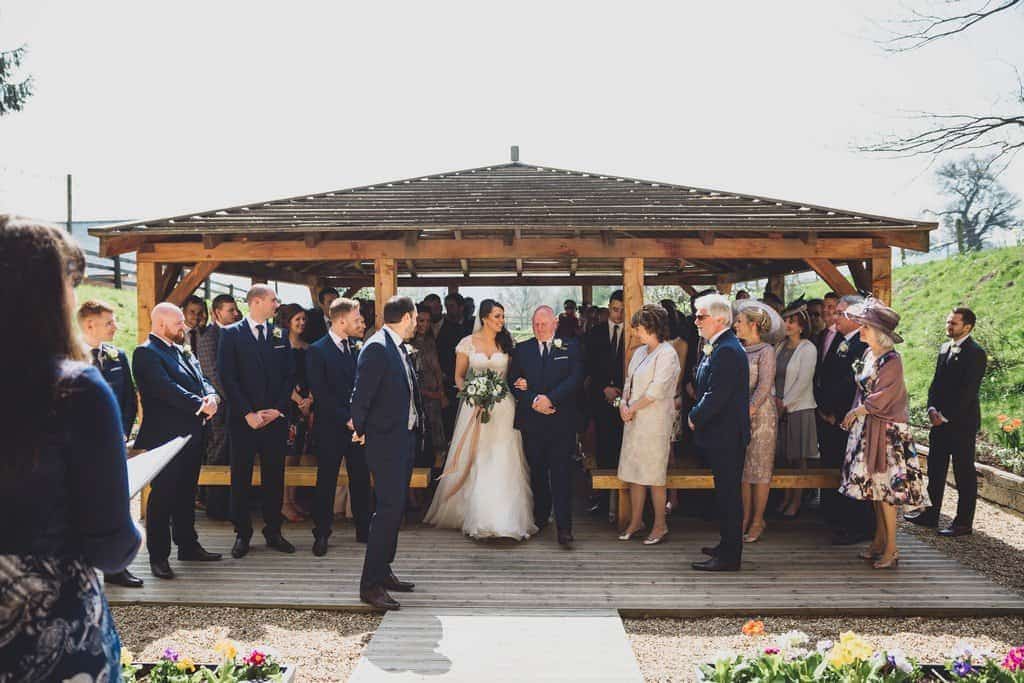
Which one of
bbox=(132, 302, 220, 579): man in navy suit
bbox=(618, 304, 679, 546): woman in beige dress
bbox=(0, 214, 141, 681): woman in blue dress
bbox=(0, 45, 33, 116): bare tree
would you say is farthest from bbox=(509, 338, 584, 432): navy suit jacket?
bbox=(0, 45, 33, 116): bare tree

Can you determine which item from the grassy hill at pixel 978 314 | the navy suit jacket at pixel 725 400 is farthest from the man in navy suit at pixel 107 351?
the grassy hill at pixel 978 314

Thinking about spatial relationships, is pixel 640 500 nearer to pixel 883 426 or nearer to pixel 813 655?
pixel 883 426

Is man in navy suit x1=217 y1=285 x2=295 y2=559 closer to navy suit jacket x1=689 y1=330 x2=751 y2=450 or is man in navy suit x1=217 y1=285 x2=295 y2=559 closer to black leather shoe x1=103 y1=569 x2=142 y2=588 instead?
black leather shoe x1=103 y1=569 x2=142 y2=588

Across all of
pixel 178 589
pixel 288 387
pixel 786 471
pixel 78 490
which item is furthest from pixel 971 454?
pixel 78 490

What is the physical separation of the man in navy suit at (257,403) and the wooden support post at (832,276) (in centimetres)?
534

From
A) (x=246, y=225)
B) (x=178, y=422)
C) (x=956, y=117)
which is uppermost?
(x=956, y=117)

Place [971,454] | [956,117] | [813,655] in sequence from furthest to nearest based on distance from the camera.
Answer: [956,117]
[971,454]
[813,655]

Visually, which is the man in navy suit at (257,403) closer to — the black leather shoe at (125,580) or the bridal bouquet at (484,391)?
the black leather shoe at (125,580)

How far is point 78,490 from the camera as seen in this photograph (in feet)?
6.45

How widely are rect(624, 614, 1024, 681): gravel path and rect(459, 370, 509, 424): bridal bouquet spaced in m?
2.41

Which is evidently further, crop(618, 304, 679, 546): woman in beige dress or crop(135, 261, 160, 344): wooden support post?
crop(135, 261, 160, 344): wooden support post

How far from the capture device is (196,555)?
641 centimetres

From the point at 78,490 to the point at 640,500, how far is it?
5743mm

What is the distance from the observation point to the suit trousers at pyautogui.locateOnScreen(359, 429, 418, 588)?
513 cm
